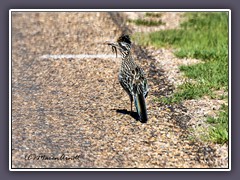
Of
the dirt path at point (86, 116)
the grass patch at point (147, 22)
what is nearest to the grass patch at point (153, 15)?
the grass patch at point (147, 22)

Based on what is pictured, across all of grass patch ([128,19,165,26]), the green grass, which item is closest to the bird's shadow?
the green grass

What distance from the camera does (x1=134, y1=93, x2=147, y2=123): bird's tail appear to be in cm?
1202

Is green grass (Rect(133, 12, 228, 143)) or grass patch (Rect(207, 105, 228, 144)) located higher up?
green grass (Rect(133, 12, 228, 143))

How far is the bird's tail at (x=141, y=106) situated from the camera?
1202 cm

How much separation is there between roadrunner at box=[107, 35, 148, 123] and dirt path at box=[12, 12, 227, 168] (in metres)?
0.34

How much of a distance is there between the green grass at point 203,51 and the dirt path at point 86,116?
0.43m

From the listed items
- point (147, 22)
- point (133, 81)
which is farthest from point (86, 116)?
point (147, 22)

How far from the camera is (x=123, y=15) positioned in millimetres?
20266

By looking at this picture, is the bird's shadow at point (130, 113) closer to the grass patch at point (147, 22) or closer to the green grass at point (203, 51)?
the green grass at point (203, 51)

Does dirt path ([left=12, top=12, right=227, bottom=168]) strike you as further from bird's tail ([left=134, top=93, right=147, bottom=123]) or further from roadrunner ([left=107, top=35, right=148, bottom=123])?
roadrunner ([left=107, top=35, right=148, bottom=123])

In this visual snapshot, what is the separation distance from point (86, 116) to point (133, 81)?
3.83 feet

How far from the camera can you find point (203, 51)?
16.3 meters

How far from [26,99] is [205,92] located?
3.01 metres

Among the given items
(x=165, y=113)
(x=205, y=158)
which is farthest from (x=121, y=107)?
(x=205, y=158)
